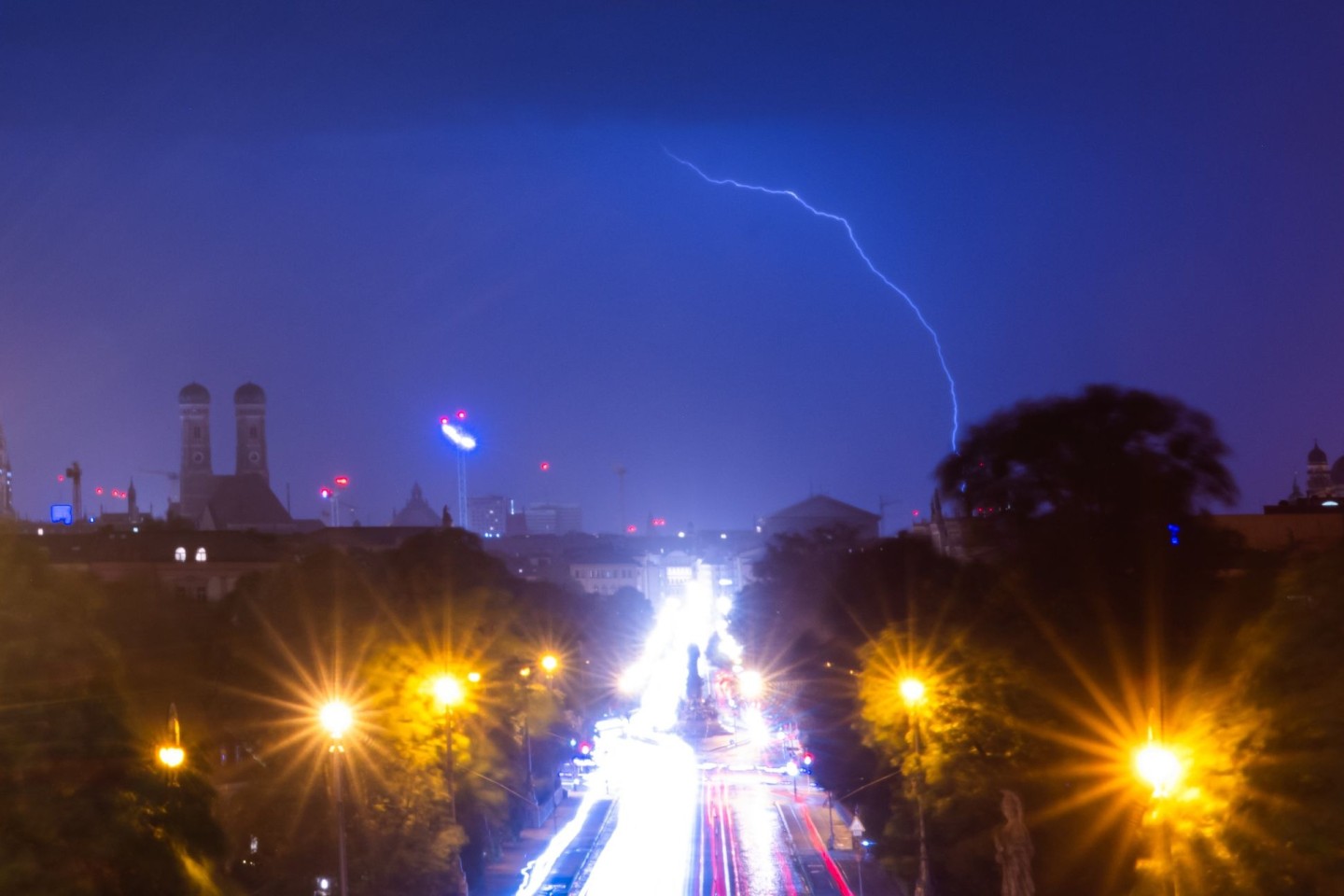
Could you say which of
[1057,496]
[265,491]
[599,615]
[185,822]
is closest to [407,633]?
[1057,496]

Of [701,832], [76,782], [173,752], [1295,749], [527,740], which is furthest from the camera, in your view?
[527,740]

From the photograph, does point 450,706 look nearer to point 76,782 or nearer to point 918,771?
point 918,771

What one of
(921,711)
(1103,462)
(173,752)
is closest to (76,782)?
(173,752)

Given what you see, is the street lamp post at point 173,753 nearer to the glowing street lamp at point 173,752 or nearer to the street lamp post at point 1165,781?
the glowing street lamp at point 173,752

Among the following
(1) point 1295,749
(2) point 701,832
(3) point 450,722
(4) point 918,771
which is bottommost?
(2) point 701,832

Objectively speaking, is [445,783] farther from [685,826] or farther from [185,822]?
[185,822]

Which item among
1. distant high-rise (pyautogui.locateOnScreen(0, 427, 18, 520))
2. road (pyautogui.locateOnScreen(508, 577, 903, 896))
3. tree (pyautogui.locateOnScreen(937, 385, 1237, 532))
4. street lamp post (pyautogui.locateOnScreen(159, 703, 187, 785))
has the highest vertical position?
distant high-rise (pyautogui.locateOnScreen(0, 427, 18, 520))

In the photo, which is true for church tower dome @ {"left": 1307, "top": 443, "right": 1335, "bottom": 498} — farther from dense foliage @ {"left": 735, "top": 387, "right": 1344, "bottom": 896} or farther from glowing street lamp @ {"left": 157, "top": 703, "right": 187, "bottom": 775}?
glowing street lamp @ {"left": 157, "top": 703, "right": 187, "bottom": 775}

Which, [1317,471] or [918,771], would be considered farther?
[1317,471]

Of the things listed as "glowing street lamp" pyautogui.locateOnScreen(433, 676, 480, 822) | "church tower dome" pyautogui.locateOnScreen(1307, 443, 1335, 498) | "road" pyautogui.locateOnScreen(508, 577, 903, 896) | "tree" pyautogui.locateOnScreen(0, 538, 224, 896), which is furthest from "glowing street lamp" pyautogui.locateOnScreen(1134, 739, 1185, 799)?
"church tower dome" pyautogui.locateOnScreen(1307, 443, 1335, 498)
